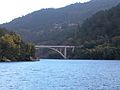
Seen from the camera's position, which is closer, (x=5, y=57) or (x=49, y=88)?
(x=49, y=88)

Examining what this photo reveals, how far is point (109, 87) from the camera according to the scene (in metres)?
64.1

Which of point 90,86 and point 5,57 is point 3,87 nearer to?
point 90,86

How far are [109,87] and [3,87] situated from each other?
15.2m

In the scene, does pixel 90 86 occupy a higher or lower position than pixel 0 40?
lower

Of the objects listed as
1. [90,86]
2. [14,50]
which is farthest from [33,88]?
[14,50]

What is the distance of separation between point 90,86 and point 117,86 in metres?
3.98

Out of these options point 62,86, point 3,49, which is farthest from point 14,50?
point 62,86

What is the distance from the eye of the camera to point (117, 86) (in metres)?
65.3

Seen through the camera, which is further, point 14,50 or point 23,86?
point 14,50

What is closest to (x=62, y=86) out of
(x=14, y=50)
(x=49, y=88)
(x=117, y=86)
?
(x=49, y=88)

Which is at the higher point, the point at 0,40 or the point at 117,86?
the point at 0,40

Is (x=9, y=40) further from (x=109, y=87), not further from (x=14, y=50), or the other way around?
(x=109, y=87)

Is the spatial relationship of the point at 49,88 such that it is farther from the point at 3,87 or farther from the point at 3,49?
the point at 3,49

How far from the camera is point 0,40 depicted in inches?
7239
